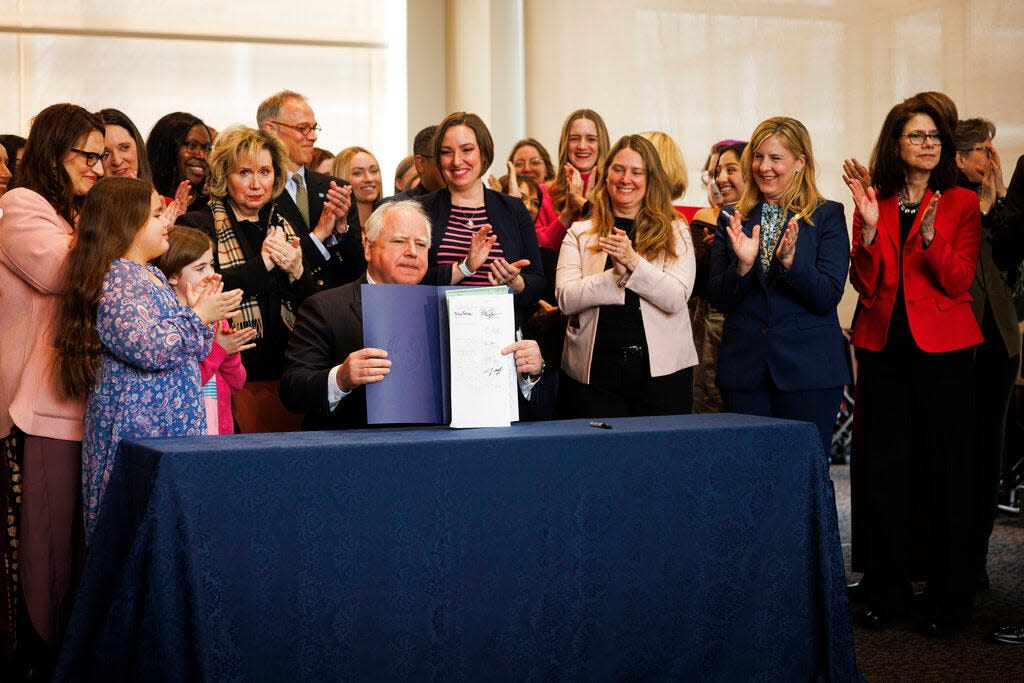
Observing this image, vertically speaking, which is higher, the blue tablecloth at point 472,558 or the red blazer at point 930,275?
the red blazer at point 930,275

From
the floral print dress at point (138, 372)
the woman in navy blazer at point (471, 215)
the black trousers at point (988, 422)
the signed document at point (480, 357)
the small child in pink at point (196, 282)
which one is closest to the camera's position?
the signed document at point (480, 357)

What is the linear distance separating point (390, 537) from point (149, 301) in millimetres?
888

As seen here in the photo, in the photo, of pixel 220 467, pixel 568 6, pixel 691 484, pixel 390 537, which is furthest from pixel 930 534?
pixel 568 6

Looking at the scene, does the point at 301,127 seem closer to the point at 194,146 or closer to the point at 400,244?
the point at 194,146

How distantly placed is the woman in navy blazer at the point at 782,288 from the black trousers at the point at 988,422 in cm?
71

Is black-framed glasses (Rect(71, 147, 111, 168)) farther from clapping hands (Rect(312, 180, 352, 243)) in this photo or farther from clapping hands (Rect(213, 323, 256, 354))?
clapping hands (Rect(312, 180, 352, 243))

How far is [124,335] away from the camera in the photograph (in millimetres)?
2594

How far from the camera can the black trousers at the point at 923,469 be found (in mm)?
3496

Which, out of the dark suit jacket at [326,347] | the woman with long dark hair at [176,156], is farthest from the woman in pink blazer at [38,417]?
the woman with long dark hair at [176,156]

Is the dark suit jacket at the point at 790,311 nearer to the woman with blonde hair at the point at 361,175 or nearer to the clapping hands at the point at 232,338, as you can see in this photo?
the clapping hands at the point at 232,338

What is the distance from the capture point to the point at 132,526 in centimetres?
216

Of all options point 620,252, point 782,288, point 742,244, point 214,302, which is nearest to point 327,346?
point 214,302

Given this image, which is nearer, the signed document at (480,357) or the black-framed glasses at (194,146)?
the signed document at (480,357)

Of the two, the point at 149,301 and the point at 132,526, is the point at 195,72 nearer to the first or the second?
the point at 149,301
